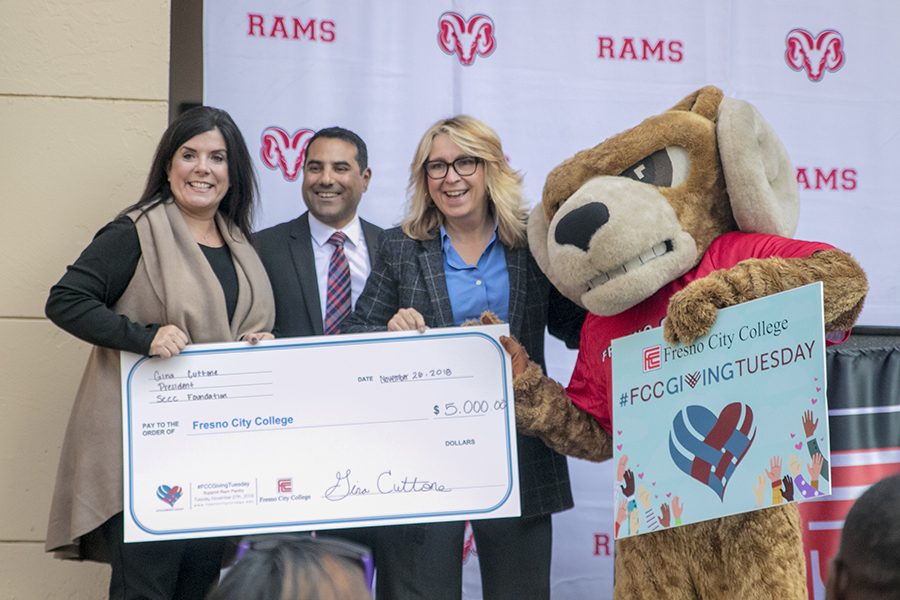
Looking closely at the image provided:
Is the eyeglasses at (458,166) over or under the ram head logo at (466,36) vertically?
under

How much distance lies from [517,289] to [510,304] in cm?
5

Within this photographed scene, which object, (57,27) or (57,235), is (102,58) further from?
(57,235)

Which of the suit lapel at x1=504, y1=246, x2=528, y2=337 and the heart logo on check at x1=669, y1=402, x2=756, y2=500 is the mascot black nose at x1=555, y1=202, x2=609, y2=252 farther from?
the heart logo on check at x1=669, y1=402, x2=756, y2=500

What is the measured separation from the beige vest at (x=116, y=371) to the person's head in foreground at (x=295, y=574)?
225 centimetres

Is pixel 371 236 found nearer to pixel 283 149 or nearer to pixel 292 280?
pixel 292 280

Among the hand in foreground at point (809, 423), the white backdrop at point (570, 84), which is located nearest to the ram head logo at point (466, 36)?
the white backdrop at point (570, 84)

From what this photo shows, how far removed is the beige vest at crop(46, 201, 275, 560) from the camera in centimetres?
383

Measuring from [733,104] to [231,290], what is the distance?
5.38 feet

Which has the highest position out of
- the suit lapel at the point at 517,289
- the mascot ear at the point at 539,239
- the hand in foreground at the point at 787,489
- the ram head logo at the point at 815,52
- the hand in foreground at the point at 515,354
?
the ram head logo at the point at 815,52

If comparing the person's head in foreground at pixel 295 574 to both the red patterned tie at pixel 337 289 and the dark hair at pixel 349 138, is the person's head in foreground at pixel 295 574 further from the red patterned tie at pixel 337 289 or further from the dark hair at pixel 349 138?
the dark hair at pixel 349 138

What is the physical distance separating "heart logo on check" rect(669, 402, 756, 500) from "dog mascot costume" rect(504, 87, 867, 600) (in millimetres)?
159

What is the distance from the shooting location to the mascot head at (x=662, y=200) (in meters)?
3.56

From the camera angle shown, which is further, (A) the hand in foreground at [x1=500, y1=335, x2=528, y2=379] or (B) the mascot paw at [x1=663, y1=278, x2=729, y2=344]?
(A) the hand in foreground at [x1=500, y1=335, x2=528, y2=379]

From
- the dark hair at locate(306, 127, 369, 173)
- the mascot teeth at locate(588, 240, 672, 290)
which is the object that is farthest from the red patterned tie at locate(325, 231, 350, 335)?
the mascot teeth at locate(588, 240, 672, 290)
